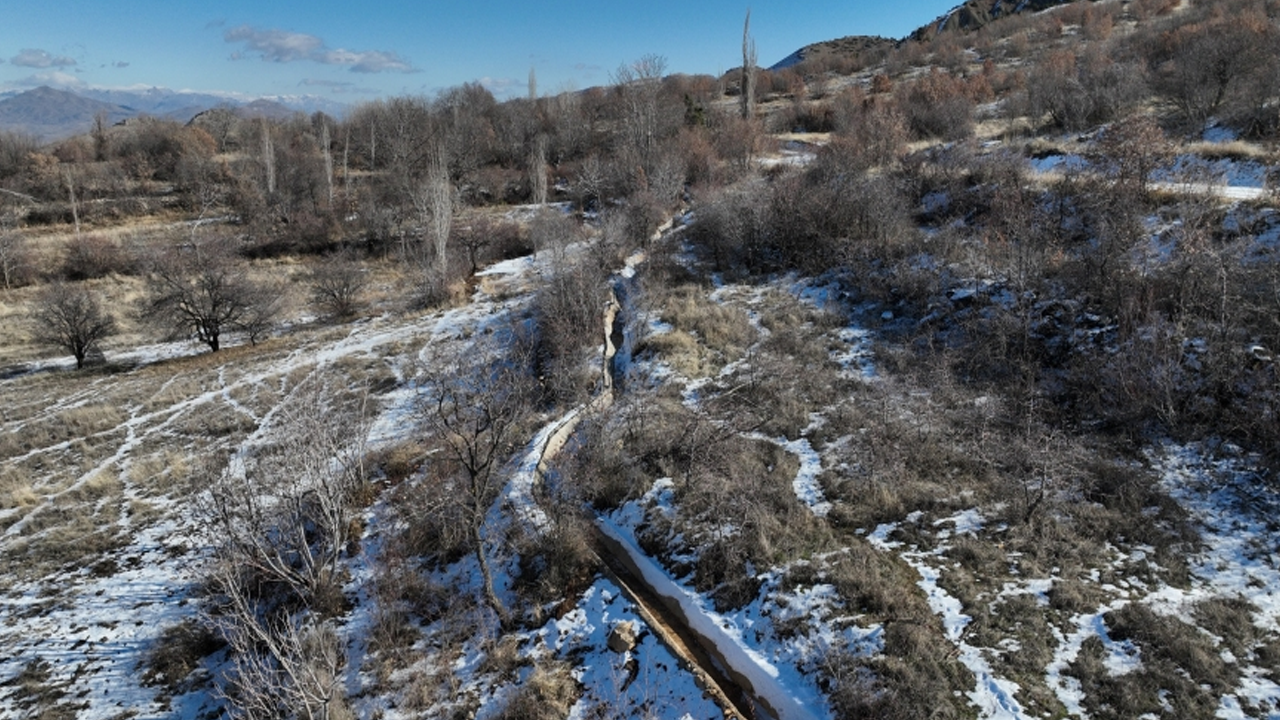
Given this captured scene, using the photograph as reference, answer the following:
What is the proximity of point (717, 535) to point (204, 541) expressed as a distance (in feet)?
38.5

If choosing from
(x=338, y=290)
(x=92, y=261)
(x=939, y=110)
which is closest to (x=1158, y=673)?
(x=338, y=290)

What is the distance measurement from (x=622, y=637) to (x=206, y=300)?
2611 centimetres

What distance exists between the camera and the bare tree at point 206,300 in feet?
90.4

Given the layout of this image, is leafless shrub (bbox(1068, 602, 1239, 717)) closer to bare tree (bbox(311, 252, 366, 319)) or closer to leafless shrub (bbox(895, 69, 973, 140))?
leafless shrub (bbox(895, 69, 973, 140))

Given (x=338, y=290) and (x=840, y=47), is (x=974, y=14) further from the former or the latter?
(x=338, y=290)

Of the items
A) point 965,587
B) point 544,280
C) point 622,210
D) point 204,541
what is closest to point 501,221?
point 622,210

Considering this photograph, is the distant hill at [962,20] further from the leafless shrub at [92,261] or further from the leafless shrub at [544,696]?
the leafless shrub at [544,696]

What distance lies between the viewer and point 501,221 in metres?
43.7

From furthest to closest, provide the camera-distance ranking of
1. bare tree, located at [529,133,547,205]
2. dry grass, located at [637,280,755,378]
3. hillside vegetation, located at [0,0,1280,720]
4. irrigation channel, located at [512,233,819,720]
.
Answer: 1. bare tree, located at [529,133,547,205]
2. dry grass, located at [637,280,755,378]
3. hillside vegetation, located at [0,0,1280,720]
4. irrigation channel, located at [512,233,819,720]

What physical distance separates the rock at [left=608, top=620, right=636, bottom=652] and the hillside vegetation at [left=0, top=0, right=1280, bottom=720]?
0.06 meters

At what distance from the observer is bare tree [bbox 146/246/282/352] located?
27.5 meters

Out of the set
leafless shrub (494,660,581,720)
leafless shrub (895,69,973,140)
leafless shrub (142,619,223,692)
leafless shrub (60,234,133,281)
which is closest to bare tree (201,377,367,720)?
leafless shrub (142,619,223,692)

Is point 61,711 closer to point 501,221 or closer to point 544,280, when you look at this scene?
point 544,280

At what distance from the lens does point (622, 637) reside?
11023 mm
